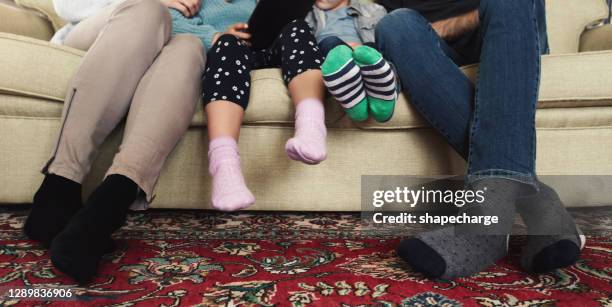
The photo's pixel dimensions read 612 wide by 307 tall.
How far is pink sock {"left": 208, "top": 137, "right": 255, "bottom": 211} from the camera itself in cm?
83

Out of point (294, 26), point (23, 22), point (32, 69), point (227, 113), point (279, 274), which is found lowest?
point (279, 274)

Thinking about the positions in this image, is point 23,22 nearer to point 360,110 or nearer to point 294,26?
point 294,26

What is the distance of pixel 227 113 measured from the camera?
3.12ft

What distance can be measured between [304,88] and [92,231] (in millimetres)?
493

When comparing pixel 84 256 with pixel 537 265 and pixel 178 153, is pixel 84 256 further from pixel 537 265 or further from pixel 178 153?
pixel 537 265

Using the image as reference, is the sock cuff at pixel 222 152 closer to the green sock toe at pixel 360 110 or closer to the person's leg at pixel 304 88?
the person's leg at pixel 304 88

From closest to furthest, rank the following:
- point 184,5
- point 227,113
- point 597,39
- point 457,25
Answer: point 227,113 < point 457,25 < point 184,5 < point 597,39

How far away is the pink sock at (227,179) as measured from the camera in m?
0.83

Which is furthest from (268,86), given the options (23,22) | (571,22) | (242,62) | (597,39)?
(571,22)

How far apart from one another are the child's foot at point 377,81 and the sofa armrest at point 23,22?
44.8 inches

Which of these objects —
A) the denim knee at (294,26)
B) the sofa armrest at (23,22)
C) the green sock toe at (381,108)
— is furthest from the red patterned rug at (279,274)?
the sofa armrest at (23,22)

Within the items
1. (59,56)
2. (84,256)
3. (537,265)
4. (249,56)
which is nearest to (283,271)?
(84,256)

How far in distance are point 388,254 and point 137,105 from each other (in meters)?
0.55

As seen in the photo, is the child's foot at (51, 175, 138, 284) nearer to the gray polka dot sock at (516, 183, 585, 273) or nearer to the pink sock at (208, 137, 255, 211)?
the pink sock at (208, 137, 255, 211)
